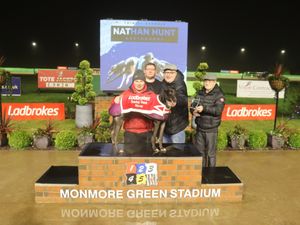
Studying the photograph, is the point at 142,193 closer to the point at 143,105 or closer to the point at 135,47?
the point at 143,105

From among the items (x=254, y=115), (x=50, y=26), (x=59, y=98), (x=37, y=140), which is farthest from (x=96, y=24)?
(x=37, y=140)

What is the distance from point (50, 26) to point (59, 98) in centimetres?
3470

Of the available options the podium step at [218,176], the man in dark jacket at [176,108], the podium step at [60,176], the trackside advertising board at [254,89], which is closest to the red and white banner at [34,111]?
the podium step at [60,176]

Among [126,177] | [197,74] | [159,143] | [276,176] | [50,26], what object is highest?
[50,26]

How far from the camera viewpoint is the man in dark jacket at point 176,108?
207 inches

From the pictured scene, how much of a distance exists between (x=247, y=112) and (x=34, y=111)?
8.02m

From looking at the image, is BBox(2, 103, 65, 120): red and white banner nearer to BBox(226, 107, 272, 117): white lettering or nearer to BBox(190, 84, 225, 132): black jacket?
BBox(226, 107, 272, 117): white lettering

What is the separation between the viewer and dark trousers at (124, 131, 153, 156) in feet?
16.0

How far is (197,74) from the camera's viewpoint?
10094 mm

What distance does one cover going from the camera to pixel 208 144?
5.55m

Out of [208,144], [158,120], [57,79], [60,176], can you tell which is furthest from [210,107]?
A: [57,79]

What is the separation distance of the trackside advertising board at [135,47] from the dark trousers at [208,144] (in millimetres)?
4892

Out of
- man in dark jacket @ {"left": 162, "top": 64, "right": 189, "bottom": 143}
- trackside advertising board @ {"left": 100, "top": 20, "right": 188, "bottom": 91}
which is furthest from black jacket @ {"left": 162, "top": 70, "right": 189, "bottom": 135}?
trackside advertising board @ {"left": 100, "top": 20, "right": 188, "bottom": 91}

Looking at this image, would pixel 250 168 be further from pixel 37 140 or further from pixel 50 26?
pixel 50 26
